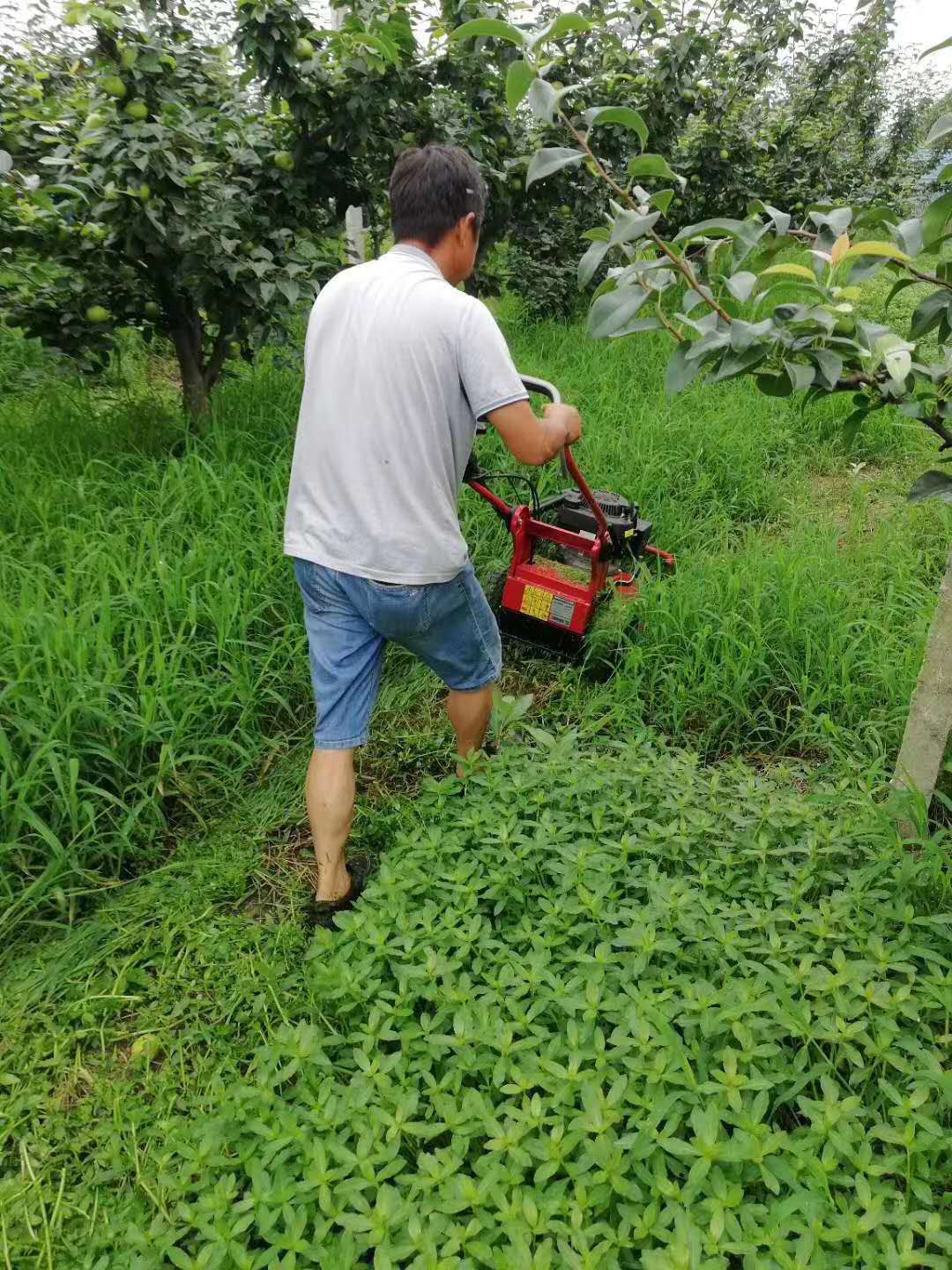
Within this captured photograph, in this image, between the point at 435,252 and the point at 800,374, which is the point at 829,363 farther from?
the point at 435,252

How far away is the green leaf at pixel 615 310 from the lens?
4.21 ft

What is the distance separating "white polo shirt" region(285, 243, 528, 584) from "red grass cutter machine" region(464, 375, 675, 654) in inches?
32.0

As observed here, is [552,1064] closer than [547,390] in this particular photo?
Yes

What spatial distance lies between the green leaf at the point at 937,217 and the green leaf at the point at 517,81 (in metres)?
0.60

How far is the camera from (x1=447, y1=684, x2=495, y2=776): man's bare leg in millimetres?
2416

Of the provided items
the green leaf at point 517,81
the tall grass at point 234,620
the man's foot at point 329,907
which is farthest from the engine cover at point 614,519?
the green leaf at point 517,81

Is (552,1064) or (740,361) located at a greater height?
(740,361)

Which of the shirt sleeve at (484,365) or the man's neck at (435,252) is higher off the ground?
the man's neck at (435,252)

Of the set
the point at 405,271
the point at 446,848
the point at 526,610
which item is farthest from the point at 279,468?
the point at 446,848

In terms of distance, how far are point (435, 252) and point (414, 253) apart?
0.18 ft

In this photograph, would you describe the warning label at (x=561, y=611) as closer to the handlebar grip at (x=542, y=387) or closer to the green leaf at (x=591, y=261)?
the handlebar grip at (x=542, y=387)

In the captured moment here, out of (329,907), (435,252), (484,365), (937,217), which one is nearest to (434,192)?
(435,252)

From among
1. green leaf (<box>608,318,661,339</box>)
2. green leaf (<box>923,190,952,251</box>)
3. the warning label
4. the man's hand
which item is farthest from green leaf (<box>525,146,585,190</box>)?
the warning label

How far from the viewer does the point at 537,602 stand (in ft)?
9.81
